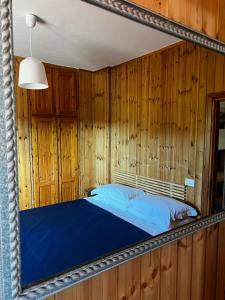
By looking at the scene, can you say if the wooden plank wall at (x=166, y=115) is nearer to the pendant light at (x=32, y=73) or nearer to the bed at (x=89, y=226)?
the bed at (x=89, y=226)

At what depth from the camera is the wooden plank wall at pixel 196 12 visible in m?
0.82

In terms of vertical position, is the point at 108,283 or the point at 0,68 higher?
the point at 0,68

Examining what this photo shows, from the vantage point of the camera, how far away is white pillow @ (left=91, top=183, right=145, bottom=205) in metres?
1.02

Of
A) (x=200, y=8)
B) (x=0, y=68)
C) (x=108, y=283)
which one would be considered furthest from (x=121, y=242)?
(x=200, y=8)

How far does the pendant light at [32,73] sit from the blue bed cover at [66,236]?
0.39 metres

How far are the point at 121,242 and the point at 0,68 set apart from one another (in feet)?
2.23

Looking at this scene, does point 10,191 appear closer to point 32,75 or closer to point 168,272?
point 32,75

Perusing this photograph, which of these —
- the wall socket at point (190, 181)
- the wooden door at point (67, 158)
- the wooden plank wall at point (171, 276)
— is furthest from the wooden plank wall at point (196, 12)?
the wooden plank wall at point (171, 276)

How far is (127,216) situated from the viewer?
38.8 inches

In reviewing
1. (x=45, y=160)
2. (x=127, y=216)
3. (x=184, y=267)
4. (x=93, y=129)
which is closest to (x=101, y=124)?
(x=93, y=129)

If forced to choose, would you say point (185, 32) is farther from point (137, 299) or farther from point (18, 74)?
point (137, 299)

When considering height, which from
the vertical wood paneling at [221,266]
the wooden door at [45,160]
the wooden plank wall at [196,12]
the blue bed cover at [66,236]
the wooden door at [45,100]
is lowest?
the vertical wood paneling at [221,266]

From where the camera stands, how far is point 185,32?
35.1 inches

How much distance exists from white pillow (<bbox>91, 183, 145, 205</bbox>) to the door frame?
355 millimetres
